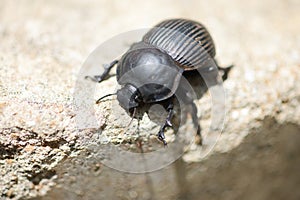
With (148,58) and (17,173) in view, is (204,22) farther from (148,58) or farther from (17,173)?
(17,173)

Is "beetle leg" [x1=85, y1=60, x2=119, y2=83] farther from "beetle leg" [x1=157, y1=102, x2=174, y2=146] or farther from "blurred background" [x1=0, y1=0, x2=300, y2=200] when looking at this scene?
"beetle leg" [x1=157, y1=102, x2=174, y2=146]

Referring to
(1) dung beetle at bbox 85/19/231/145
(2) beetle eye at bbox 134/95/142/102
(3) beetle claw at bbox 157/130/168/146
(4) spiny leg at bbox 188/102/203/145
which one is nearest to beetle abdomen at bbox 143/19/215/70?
(1) dung beetle at bbox 85/19/231/145

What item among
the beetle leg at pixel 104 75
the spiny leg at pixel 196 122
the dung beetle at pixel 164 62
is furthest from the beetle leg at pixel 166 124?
the beetle leg at pixel 104 75

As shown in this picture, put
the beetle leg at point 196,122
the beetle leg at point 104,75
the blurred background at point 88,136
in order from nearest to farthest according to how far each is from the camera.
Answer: the blurred background at point 88,136
the beetle leg at point 196,122
the beetle leg at point 104,75

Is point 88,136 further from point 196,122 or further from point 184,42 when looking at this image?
point 184,42

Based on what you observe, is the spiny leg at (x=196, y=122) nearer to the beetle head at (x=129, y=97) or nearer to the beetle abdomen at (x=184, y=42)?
the beetle abdomen at (x=184, y=42)

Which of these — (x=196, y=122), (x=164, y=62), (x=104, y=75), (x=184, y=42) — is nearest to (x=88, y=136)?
(x=104, y=75)

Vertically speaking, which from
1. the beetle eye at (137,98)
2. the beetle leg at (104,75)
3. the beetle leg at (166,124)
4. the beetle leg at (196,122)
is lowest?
the beetle leg at (196,122)
